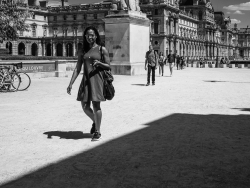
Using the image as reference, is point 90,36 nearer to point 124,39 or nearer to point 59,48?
point 124,39

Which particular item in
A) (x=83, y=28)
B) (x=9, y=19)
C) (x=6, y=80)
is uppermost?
(x=83, y=28)

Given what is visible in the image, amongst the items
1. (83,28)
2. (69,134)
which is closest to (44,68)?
(69,134)

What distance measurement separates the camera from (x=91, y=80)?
6.02 meters

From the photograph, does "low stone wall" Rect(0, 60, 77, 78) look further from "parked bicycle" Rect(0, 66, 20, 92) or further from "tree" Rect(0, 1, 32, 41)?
"parked bicycle" Rect(0, 66, 20, 92)

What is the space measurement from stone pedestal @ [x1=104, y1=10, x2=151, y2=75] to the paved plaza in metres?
11.8

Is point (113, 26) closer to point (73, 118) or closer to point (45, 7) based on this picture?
point (73, 118)

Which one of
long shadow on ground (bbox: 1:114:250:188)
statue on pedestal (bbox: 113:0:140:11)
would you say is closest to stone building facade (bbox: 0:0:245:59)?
statue on pedestal (bbox: 113:0:140:11)

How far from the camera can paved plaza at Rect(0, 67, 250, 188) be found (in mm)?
4344

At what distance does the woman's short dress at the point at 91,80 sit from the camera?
19.7 feet

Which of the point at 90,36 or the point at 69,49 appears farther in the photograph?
the point at 69,49

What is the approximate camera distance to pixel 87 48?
6.20m

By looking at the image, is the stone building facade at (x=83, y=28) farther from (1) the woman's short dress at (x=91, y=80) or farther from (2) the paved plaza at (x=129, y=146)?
(1) the woman's short dress at (x=91, y=80)

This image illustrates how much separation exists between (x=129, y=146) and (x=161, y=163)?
3.20ft

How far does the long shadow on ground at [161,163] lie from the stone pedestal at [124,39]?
49.1 ft
